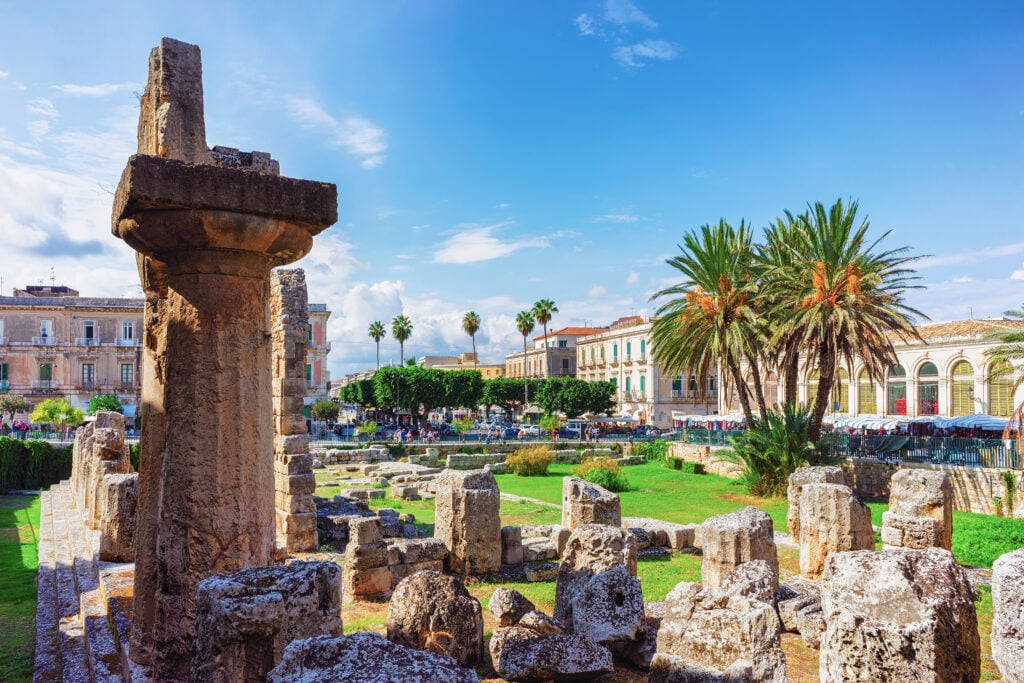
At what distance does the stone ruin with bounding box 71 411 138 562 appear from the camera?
891cm

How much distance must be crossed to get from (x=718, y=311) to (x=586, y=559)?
17.0 m

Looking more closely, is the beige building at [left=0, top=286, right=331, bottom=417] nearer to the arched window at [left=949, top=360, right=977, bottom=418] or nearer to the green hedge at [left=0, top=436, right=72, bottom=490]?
the green hedge at [left=0, top=436, right=72, bottom=490]

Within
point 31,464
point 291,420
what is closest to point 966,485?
point 291,420

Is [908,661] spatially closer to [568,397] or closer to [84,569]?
[84,569]

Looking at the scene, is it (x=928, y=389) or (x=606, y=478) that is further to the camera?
(x=928, y=389)

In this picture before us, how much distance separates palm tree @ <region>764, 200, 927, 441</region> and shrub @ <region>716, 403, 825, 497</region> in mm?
1248

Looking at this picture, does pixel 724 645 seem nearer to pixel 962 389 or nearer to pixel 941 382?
pixel 962 389

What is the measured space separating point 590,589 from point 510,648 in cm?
130

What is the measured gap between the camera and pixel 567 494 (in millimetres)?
12234

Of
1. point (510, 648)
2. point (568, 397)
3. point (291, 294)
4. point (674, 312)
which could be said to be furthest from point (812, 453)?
point (568, 397)

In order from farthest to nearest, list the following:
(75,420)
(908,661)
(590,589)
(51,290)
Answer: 1. (51,290)
2. (75,420)
3. (590,589)
4. (908,661)

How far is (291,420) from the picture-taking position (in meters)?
11.9

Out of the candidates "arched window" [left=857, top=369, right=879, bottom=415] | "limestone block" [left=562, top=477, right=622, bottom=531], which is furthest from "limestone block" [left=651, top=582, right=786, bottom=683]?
"arched window" [left=857, top=369, right=879, bottom=415]

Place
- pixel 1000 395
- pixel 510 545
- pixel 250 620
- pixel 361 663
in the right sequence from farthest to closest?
pixel 1000 395
pixel 510 545
pixel 250 620
pixel 361 663
